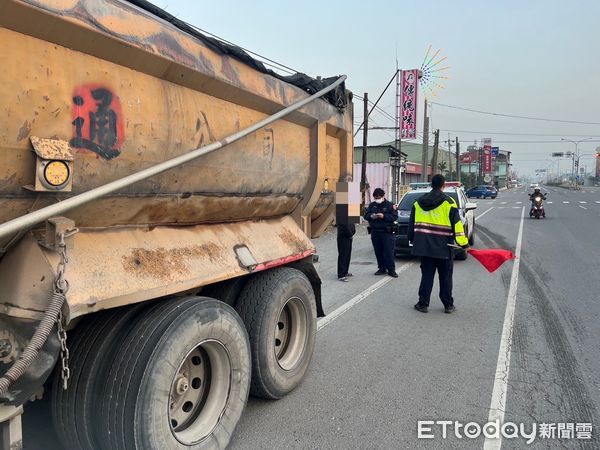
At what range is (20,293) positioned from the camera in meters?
2.11

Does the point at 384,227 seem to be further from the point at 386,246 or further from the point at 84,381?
the point at 84,381

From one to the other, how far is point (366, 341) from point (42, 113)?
4.15 metres

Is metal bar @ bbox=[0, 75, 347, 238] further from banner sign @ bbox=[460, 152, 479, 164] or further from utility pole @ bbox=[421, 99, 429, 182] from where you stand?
banner sign @ bbox=[460, 152, 479, 164]

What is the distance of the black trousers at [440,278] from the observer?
655cm

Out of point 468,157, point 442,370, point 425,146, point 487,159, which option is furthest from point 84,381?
point 468,157

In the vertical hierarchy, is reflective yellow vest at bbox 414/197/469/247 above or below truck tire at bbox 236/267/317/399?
above

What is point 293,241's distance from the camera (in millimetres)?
4133

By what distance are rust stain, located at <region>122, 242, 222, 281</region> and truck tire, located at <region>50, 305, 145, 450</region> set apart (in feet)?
1.03

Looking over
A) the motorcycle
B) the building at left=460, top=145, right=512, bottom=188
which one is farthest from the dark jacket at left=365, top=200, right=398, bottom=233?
the building at left=460, top=145, right=512, bottom=188

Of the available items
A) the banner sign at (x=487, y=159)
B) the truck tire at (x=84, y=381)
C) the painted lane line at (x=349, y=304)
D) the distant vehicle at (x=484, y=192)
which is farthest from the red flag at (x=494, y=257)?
the banner sign at (x=487, y=159)

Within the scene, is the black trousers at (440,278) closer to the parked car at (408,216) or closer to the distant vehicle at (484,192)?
the parked car at (408,216)

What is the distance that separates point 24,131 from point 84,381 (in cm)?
129

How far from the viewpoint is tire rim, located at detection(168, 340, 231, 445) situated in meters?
2.80

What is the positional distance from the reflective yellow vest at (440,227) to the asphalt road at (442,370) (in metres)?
1.02
